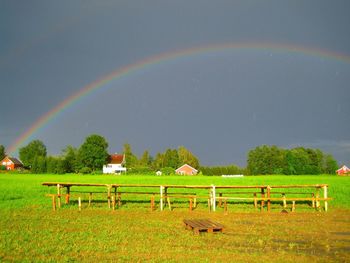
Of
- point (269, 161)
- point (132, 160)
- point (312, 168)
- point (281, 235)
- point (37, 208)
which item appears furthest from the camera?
point (132, 160)

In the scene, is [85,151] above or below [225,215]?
above

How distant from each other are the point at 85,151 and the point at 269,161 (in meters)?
69.5

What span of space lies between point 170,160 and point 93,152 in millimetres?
41767

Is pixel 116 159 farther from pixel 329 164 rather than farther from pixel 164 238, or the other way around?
pixel 164 238

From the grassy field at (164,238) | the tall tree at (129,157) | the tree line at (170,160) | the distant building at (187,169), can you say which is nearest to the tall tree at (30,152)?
the tree line at (170,160)

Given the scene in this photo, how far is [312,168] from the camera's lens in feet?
400

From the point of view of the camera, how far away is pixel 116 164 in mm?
144375

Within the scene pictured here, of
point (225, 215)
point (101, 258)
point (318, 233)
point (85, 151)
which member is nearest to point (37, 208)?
point (225, 215)

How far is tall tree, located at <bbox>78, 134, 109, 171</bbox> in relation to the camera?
126 m

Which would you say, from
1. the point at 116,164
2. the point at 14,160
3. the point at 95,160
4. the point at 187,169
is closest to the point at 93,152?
the point at 95,160

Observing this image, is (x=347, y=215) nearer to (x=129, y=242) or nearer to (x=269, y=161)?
(x=129, y=242)

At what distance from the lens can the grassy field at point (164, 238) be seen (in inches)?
398

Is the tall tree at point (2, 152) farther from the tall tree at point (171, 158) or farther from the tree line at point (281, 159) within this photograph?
the tree line at point (281, 159)

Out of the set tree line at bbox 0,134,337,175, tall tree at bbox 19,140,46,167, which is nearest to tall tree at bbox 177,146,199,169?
tree line at bbox 0,134,337,175
